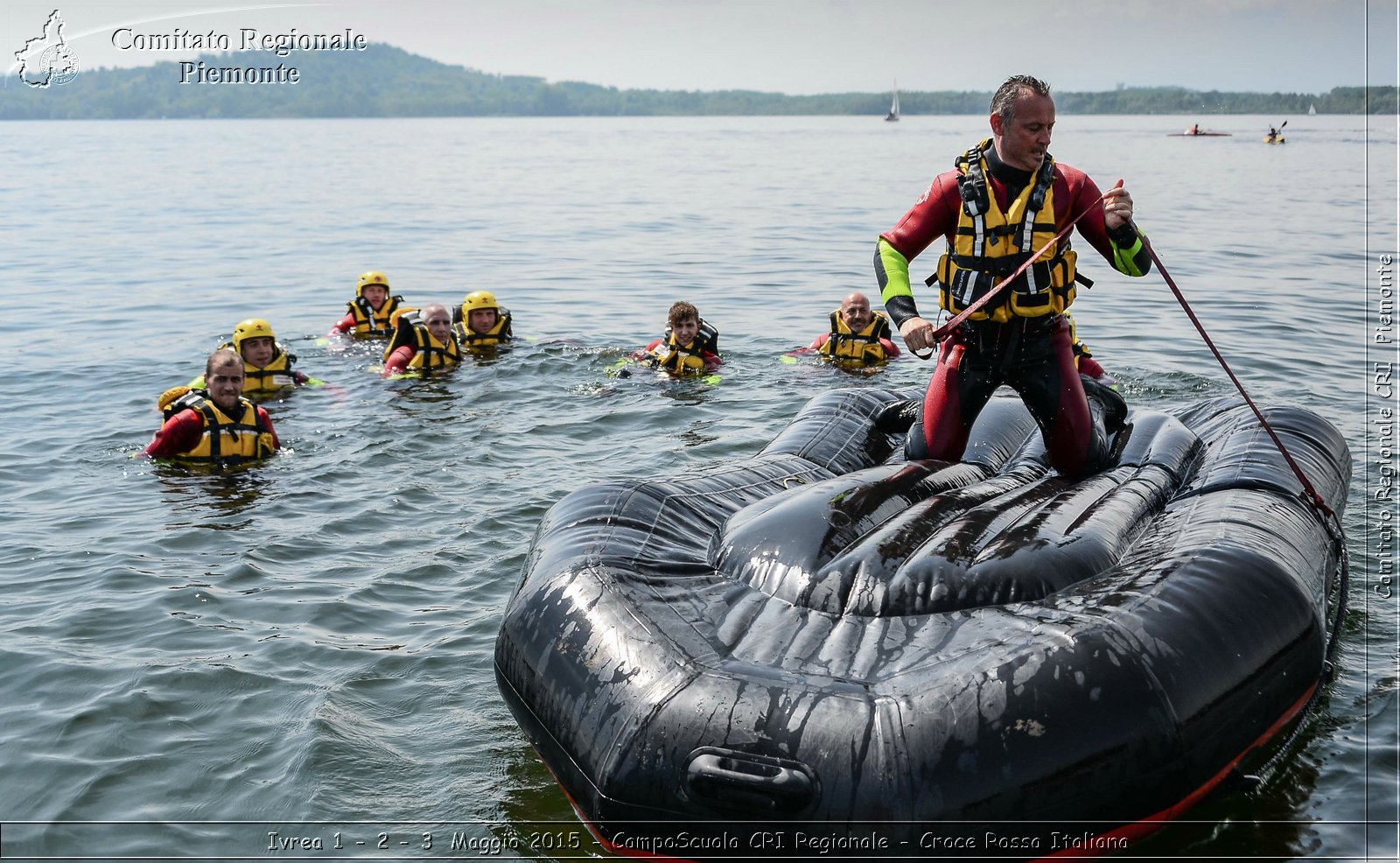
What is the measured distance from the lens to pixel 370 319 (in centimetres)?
Result: 1505

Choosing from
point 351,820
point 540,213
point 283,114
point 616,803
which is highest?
point 283,114

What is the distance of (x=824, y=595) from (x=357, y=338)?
451 inches

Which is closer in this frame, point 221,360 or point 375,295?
point 221,360

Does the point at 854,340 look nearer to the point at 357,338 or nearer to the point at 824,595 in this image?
the point at 357,338

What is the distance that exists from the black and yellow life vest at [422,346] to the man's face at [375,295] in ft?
6.01

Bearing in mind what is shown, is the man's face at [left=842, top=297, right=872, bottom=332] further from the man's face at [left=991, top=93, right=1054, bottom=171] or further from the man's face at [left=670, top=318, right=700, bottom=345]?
the man's face at [left=991, top=93, right=1054, bottom=171]

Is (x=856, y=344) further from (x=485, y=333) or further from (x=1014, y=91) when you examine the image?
(x=1014, y=91)

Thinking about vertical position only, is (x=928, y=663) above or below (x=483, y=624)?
above

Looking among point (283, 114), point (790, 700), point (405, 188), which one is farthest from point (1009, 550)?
point (283, 114)

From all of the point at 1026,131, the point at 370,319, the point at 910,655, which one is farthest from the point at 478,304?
the point at 910,655

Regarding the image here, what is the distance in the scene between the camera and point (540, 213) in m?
33.0

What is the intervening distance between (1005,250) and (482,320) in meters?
9.09

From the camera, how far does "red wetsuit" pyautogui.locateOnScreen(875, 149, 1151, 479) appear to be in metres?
5.60

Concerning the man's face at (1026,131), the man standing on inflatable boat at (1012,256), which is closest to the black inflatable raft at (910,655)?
the man standing on inflatable boat at (1012,256)
